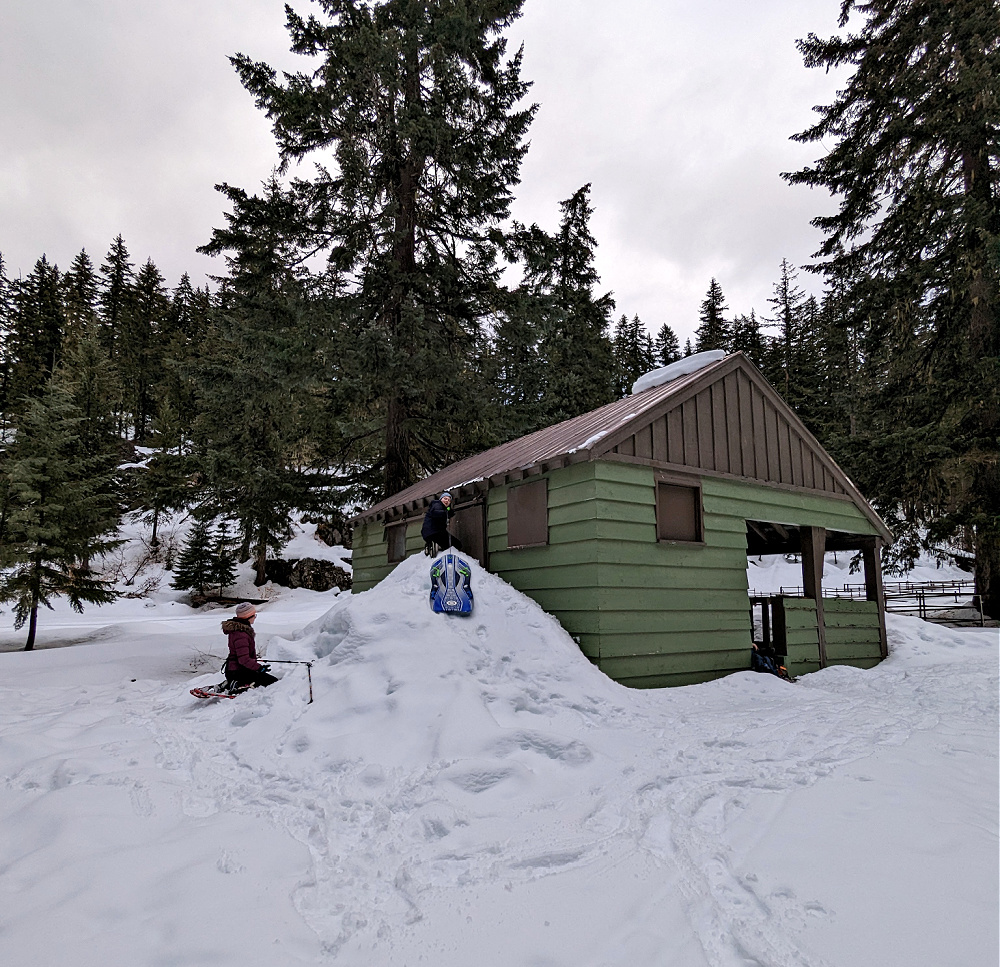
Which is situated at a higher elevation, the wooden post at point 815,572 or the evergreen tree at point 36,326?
the evergreen tree at point 36,326

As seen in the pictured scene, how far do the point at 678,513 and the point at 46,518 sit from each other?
13.4 metres

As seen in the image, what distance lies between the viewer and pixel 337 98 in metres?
13.7

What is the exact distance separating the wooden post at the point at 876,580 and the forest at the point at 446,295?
2.77 m

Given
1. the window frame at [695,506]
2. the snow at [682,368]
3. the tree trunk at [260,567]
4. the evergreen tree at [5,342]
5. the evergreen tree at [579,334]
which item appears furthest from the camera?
the evergreen tree at [5,342]

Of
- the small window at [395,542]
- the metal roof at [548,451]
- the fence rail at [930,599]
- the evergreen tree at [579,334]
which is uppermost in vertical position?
the evergreen tree at [579,334]

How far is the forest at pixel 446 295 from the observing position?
1323 centimetres

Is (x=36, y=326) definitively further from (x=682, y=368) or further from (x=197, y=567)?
(x=682, y=368)

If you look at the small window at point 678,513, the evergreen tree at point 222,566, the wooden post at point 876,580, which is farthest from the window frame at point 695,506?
the evergreen tree at point 222,566

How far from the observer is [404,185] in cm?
1512

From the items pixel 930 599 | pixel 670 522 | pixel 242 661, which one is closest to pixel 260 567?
pixel 242 661

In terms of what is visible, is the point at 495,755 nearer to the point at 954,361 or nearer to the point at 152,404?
the point at 954,361

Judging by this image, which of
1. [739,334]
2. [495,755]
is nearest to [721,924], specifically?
[495,755]

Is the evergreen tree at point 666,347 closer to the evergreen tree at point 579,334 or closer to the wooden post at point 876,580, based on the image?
the evergreen tree at point 579,334

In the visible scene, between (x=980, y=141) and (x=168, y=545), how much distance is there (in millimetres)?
35159
